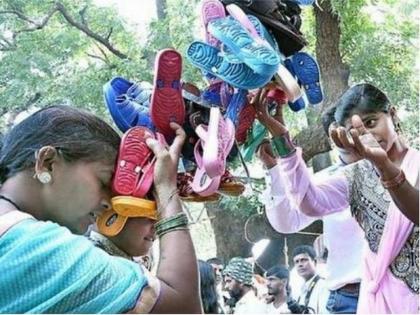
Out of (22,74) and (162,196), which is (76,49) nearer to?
(22,74)

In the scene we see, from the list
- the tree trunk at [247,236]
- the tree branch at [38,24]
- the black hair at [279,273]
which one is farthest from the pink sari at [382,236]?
the tree branch at [38,24]

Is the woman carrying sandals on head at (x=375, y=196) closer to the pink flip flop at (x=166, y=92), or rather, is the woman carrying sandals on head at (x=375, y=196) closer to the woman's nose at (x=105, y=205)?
the pink flip flop at (x=166, y=92)

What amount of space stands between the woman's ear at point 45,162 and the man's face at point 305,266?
4079 mm

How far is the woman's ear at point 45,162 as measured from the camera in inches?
42.7

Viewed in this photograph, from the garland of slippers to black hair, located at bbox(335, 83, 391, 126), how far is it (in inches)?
9.8

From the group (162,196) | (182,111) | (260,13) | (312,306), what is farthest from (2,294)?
(312,306)

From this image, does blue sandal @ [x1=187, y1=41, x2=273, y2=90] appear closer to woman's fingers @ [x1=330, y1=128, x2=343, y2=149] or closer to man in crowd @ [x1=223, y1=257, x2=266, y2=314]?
woman's fingers @ [x1=330, y1=128, x2=343, y2=149]

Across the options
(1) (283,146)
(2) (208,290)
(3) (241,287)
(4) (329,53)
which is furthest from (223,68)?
(4) (329,53)

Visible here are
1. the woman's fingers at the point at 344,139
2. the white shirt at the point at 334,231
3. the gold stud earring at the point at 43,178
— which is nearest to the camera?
the gold stud earring at the point at 43,178

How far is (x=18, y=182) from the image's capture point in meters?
1.09

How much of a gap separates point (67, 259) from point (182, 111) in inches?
21.2

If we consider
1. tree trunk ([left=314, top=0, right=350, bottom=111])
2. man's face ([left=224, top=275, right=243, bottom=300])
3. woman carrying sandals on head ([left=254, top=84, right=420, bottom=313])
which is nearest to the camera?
woman carrying sandals on head ([left=254, top=84, right=420, bottom=313])

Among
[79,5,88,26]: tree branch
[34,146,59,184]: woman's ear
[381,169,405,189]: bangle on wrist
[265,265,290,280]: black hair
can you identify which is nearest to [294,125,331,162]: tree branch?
[265,265,290,280]: black hair

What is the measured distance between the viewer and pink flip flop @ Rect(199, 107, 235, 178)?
132cm
